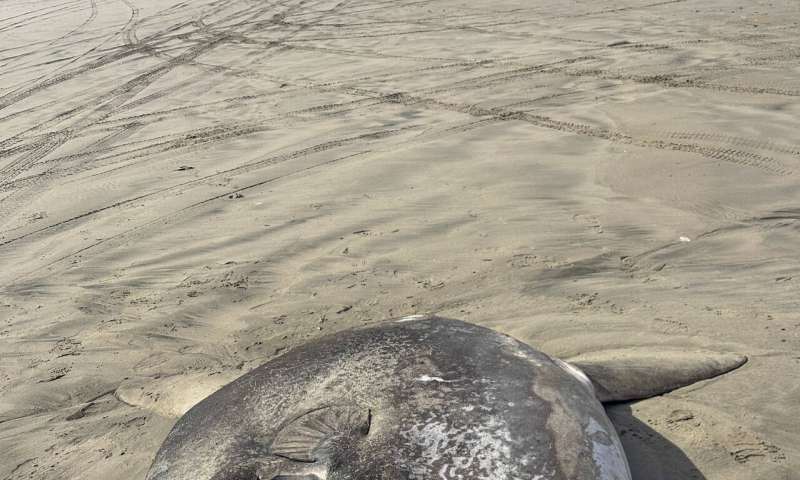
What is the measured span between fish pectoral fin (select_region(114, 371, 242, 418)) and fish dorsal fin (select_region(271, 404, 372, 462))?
51.0 inches

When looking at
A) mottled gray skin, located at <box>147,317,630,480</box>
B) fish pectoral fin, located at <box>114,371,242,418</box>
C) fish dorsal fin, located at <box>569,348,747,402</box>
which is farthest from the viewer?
fish pectoral fin, located at <box>114,371,242,418</box>

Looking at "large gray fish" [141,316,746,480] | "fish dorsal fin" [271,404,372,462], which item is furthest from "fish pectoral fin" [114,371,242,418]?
"fish dorsal fin" [271,404,372,462]

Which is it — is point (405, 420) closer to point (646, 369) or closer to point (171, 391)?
point (646, 369)

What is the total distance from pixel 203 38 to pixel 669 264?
33.3 feet

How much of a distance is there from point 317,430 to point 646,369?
160 centimetres

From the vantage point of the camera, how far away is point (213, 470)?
191cm

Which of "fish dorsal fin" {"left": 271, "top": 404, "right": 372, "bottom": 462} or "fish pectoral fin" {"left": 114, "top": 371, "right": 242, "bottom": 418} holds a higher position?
"fish dorsal fin" {"left": 271, "top": 404, "right": 372, "bottom": 462}

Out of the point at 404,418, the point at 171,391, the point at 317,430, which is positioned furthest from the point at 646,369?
the point at 171,391

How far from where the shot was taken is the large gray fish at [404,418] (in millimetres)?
1845

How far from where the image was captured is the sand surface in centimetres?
322

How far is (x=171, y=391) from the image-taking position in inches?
131

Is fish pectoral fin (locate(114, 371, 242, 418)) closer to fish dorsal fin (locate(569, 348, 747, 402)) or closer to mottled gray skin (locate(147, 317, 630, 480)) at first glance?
mottled gray skin (locate(147, 317, 630, 480))

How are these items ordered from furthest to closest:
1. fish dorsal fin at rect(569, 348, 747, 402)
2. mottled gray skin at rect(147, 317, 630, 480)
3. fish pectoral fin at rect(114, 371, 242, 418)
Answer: fish pectoral fin at rect(114, 371, 242, 418) < fish dorsal fin at rect(569, 348, 747, 402) < mottled gray skin at rect(147, 317, 630, 480)

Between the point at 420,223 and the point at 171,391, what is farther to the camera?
the point at 420,223
